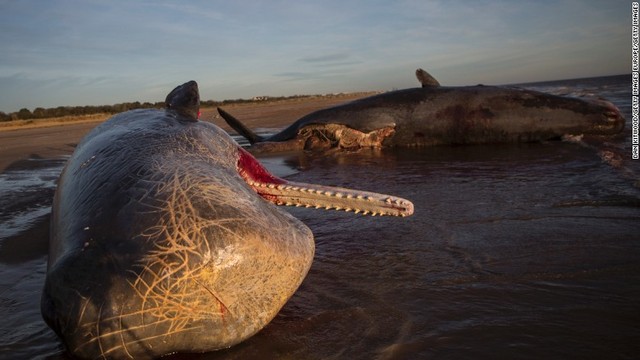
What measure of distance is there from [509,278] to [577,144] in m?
6.59

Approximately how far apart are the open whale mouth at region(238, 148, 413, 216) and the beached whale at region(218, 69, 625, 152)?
6558 millimetres

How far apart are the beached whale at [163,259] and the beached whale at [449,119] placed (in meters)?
7.60

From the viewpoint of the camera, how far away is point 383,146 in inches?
400

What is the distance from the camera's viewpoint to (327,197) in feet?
10.7

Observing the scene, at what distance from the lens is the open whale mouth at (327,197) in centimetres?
319

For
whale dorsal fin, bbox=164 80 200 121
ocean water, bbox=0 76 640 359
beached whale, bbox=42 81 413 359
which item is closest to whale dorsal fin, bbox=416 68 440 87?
ocean water, bbox=0 76 640 359

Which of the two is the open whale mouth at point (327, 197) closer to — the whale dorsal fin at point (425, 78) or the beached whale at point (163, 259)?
the beached whale at point (163, 259)

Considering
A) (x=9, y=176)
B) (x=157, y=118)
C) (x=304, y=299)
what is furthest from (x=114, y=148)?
(x=9, y=176)

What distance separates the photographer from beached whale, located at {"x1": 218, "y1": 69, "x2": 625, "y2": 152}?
9273mm

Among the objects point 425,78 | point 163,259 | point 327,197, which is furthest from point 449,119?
point 163,259

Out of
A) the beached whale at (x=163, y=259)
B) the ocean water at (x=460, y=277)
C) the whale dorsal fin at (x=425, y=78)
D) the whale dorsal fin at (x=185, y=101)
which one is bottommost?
the ocean water at (x=460, y=277)

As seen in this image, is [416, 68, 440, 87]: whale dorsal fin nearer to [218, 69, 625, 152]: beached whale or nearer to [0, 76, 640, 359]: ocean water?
[218, 69, 625, 152]: beached whale

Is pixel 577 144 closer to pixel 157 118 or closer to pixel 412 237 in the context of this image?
pixel 412 237

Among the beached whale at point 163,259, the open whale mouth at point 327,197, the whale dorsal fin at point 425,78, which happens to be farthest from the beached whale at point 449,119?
the beached whale at point 163,259
